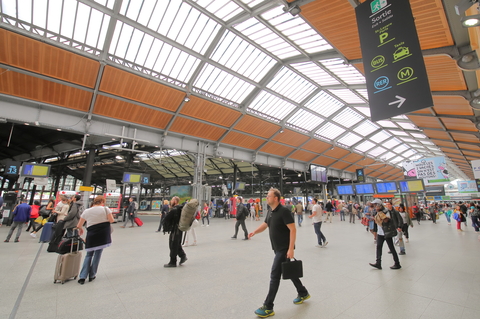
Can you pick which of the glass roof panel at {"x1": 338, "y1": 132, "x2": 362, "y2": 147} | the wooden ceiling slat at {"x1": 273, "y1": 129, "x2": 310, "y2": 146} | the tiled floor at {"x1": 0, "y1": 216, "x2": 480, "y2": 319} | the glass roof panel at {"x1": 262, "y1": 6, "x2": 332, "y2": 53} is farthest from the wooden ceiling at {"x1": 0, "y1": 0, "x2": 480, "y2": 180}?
the glass roof panel at {"x1": 338, "y1": 132, "x2": 362, "y2": 147}

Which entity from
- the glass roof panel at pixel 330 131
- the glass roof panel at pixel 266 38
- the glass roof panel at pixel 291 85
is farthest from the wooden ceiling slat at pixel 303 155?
the glass roof panel at pixel 266 38

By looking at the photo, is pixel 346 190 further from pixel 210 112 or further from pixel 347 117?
pixel 210 112

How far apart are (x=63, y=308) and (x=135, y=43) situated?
1213cm

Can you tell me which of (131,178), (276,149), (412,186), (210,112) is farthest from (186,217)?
(412,186)

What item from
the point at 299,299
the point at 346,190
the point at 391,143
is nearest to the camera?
the point at 299,299

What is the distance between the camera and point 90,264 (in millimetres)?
4512

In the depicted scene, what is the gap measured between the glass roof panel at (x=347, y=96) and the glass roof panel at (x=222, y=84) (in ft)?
24.4

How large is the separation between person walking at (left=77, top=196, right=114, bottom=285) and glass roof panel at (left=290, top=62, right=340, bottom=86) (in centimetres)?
1442

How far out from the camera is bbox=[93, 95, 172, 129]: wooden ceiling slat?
13359 mm

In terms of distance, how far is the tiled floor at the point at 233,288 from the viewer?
10.6 ft

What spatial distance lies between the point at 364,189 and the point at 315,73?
1548 centimetres

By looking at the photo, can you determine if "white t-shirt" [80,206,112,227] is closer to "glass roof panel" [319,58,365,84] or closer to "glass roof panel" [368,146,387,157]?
"glass roof panel" [319,58,365,84]

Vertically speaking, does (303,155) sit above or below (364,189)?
above

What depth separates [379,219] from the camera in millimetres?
5816
